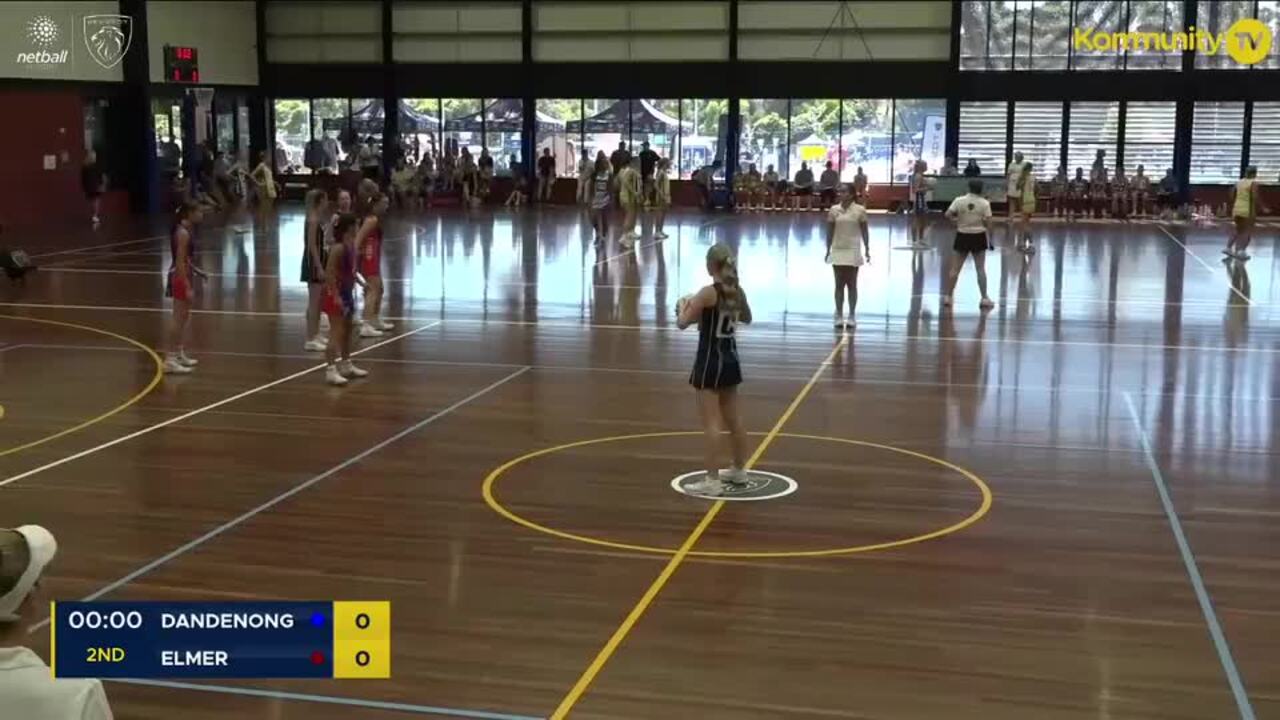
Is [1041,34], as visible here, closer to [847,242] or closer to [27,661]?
[847,242]

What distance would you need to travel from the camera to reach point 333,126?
46.0 meters

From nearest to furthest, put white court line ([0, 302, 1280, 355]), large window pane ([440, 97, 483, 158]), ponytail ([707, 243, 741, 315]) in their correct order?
ponytail ([707, 243, 741, 315])
white court line ([0, 302, 1280, 355])
large window pane ([440, 97, 483, 158])

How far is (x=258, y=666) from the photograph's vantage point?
359cm

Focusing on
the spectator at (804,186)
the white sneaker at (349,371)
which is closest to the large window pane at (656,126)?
the spectator at (804,186)

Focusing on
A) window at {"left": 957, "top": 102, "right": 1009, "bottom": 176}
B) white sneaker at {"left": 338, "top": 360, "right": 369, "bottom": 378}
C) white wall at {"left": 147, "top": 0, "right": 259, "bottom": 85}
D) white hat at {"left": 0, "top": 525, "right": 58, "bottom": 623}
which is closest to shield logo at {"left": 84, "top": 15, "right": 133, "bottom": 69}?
white wall at {"left": 147, "top": 0, "right": 259, "bottom": 85}

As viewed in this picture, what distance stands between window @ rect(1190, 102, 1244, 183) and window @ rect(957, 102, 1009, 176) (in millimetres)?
5364

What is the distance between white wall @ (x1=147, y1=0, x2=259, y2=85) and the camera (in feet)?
127

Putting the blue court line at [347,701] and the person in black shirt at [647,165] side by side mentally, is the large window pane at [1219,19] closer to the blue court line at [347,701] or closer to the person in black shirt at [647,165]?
the person in black shirt at [647,165]

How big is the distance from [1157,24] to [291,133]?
27.2 meters

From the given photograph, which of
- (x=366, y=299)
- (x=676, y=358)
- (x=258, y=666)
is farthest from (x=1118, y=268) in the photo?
(x=258, y=666)

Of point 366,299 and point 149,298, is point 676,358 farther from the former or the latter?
point 149,298
